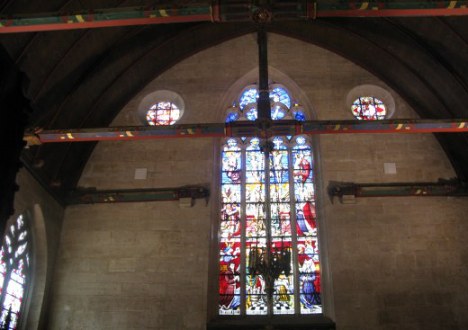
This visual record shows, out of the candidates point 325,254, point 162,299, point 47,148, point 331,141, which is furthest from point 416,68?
point 47,148

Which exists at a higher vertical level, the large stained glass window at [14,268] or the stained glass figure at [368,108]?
the stained glass figure at [368,108]

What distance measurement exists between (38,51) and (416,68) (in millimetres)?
7522

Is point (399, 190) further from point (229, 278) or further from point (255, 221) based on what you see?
point (229, 278)

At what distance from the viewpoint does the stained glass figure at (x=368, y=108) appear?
40.9 ft

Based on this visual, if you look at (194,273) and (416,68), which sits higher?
(416,68)

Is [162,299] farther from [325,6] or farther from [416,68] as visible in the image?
[416,68]

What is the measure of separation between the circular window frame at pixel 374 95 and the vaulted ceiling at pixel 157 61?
246 millimetres

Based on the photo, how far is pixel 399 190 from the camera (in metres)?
11.2

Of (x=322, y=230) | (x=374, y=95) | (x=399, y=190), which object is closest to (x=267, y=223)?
(x=322, y=230)

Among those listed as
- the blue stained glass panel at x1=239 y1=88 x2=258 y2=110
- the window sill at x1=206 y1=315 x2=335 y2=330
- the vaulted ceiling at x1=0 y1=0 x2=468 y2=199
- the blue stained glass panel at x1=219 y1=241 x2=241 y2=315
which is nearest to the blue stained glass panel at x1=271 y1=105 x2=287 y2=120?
the blue stained glass panel at x1=239 y1=88 x2=258 y2=110

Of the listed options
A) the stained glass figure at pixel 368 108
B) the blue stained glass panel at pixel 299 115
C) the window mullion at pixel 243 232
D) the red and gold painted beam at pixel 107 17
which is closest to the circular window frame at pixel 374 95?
the stained glass figure at pixel 368 108

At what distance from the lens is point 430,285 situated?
408 inches

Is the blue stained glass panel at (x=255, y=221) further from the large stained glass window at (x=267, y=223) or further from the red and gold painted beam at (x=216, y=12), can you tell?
the red and gold painted beam at (x=216, y=12)

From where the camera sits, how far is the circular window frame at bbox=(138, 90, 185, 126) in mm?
12773
